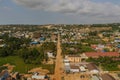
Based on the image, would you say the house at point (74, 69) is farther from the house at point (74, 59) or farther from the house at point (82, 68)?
the house at point (74, 59)

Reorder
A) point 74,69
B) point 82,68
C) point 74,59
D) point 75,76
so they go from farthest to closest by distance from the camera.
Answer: point 74,59
point 82,68
point 74,69
point 75,76

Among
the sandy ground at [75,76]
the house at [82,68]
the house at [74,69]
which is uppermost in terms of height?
the house at [82,68]

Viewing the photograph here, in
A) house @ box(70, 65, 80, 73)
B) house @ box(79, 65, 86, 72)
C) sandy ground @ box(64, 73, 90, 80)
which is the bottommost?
sandy ground @ box(64, 73, 90, 80)

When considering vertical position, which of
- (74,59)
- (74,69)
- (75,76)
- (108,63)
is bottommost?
(75,76)

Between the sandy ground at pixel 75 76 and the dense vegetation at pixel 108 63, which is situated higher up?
the dense vegetation at pixel 108 63

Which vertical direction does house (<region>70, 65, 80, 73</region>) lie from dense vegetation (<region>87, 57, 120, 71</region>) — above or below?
below

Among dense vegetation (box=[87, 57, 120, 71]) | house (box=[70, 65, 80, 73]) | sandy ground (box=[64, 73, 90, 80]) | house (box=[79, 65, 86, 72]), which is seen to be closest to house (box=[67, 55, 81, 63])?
dense vegetation (box=[87, 57, 120, 71])

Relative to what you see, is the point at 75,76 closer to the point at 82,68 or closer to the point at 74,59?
the point at 82,68

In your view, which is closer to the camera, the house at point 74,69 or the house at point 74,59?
the house at point 74,69

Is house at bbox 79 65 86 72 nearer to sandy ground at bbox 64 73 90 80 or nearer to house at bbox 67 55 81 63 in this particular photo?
sandy ground at bbox 64 73 90 80

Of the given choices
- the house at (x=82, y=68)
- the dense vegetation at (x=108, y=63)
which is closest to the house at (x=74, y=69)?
the house at (x=82, y=68)

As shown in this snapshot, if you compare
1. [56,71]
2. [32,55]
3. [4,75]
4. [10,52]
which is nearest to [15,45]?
[10,52]

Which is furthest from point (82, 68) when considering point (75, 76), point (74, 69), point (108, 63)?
point (108, 63)
